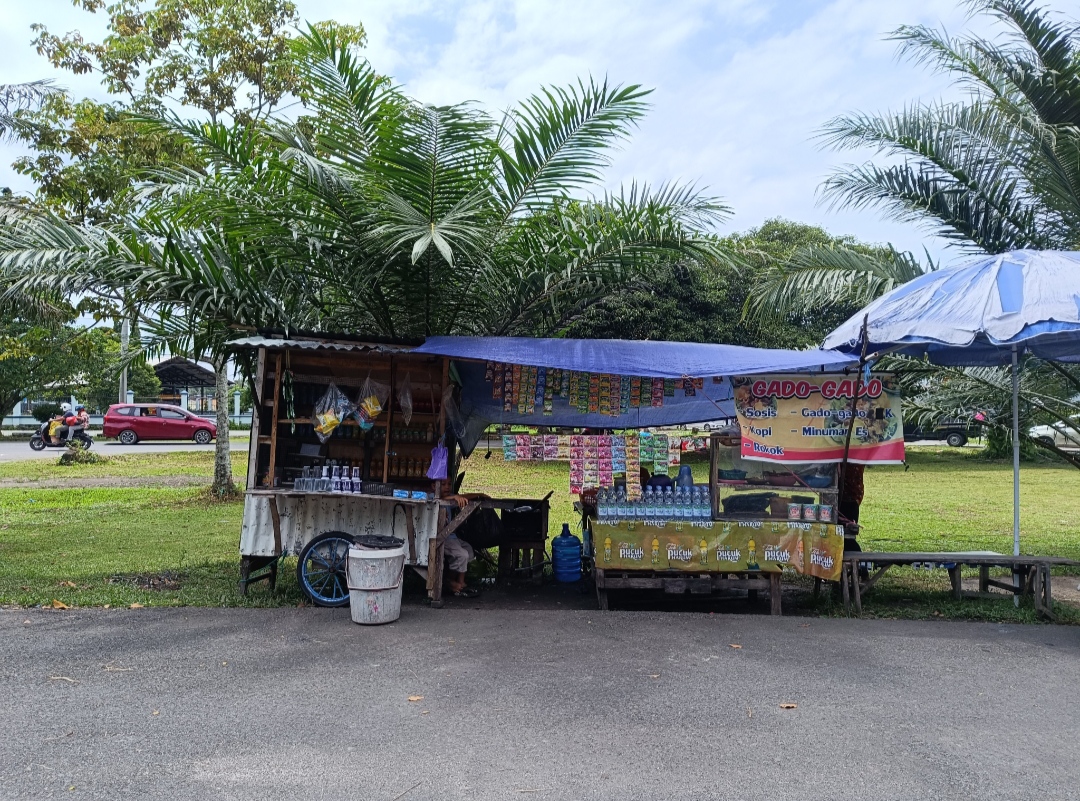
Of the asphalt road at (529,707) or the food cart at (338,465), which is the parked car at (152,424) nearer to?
the food cart at (338,465)

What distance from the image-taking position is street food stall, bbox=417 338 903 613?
707 cm

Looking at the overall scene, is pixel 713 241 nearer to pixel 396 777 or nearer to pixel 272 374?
pixel 272 374

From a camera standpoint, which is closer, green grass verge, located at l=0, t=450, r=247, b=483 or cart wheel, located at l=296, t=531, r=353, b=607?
cart wheel, located at l=296, t=531, r=353, b=607

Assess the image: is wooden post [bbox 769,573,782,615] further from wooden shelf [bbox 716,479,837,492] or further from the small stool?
the small stool

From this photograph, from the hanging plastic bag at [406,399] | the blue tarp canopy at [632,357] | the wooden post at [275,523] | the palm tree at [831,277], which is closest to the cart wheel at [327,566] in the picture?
the wooden post at [275,523]

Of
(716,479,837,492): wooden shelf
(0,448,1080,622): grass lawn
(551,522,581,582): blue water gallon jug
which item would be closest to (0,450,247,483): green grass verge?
(0,448,1080,622): grass lawn

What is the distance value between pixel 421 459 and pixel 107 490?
33.5 ft

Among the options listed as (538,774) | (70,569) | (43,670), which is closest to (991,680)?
(538,774)

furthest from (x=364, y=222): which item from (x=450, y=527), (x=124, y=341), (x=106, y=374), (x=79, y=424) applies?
(x=79, y=424)

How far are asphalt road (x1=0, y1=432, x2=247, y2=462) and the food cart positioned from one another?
17766 millimetres

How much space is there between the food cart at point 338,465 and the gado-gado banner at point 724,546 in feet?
4.60

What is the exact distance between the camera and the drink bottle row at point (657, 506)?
7.15 metres

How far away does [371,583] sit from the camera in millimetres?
6488

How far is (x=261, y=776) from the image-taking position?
3.86m
